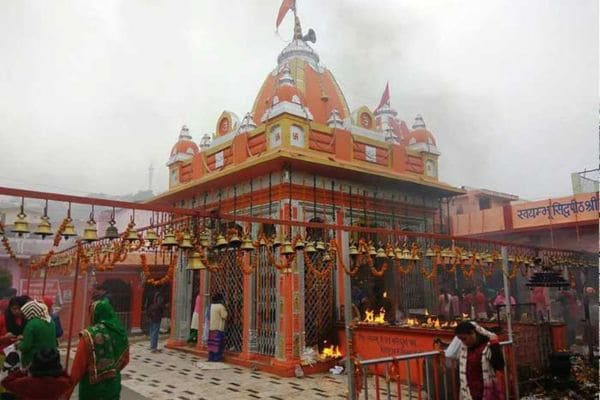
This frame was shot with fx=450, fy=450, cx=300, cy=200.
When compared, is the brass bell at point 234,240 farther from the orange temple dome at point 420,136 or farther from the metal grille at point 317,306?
the orange temple dome at point 420,136

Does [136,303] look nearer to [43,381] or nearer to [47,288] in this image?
[47,288]

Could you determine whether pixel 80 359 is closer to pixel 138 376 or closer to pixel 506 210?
pixel 138 376

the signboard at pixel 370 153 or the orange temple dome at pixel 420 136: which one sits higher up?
the orange temple dome at pixel 420 136

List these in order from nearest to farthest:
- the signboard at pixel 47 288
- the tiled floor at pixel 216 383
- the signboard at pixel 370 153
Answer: the tiled floor at pixel 216 383, the signboard at pixel 370 153, the signboard at pixel 47 288

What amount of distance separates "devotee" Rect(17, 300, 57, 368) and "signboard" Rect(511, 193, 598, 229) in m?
13.5

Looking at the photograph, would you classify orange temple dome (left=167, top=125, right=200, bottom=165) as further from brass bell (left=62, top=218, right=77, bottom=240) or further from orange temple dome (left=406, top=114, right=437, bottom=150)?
brass bell (left=62, top=218, right=77, bottom=240)

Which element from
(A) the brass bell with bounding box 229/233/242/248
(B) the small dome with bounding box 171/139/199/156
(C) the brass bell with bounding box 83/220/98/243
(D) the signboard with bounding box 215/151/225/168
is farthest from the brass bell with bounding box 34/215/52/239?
(B) the small dome with bounding box 171/139/199/156

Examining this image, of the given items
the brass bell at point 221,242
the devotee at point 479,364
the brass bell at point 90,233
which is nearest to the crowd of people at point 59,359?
the brass bell at point 90,233

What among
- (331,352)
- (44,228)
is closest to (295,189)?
(331,352)

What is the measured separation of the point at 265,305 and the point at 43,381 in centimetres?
728

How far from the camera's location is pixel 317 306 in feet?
37.3

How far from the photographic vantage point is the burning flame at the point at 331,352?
1093 centimetres

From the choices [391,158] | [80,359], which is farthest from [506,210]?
[80,359]

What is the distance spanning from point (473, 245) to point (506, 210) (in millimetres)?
1811
